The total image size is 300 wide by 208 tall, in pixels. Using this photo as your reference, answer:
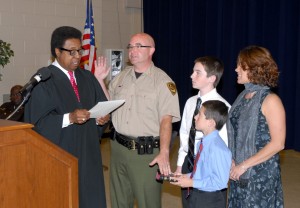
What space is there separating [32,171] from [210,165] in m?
0.93

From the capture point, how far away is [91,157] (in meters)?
2.71

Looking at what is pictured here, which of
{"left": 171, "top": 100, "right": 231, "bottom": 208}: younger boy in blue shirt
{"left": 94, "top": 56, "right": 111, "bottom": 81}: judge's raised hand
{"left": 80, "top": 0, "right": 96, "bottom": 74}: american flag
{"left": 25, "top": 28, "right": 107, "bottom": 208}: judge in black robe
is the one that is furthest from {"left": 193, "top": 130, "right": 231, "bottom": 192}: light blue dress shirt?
{"left": 80, "top": 0, "right": 96, "bottom": 74}: american flag

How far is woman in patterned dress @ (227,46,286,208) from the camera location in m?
2.29

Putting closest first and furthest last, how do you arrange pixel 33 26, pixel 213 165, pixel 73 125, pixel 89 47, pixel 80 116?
pixel 213 165 < pixel 80 116 < pixel 73 125 < pixel 89 47 < pixel 33 26

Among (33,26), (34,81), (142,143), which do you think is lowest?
(142,143)

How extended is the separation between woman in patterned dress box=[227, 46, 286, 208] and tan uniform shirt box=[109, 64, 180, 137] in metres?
0.62

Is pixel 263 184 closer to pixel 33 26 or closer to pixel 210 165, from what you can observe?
pixel 210 165

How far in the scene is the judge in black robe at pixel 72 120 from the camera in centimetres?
253

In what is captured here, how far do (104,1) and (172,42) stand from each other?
1.62 meters

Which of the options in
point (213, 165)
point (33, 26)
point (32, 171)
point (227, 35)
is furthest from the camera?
point (227, 35)

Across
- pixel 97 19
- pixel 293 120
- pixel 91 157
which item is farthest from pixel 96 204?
pixel 97 19

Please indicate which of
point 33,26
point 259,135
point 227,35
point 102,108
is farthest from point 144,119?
point 33,26

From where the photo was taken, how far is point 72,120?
249 centimetres

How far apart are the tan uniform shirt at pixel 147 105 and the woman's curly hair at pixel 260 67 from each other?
2.26 feet
